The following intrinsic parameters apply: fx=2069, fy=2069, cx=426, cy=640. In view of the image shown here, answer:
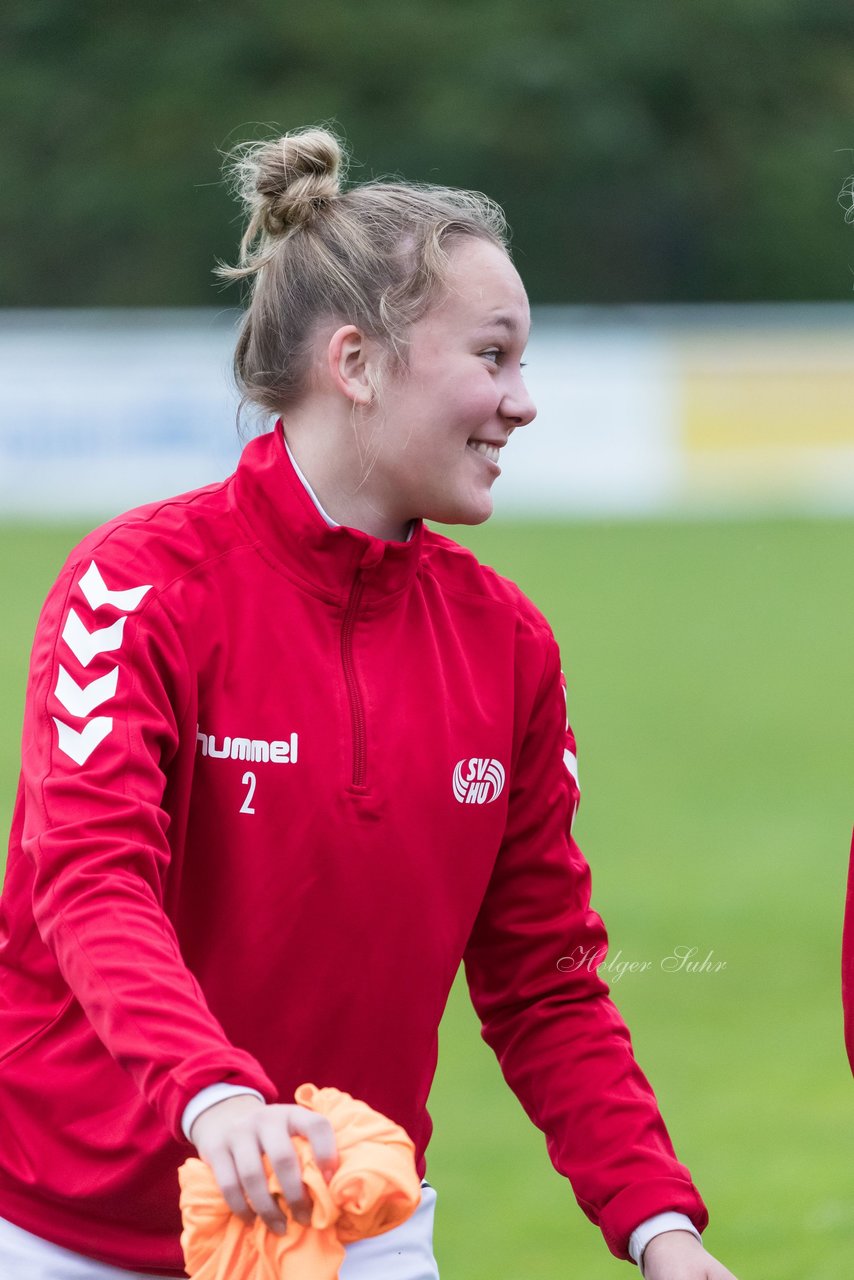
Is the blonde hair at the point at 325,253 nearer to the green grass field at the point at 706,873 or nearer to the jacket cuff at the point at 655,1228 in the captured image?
the jacket cuff at the point at 655,1228

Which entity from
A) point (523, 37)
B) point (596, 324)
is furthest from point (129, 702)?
point (523, 37)

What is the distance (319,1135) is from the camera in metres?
1.92

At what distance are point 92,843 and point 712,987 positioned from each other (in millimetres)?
4983

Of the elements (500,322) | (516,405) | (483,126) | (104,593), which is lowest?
(104,593)

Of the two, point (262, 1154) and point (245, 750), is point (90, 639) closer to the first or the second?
point (245, 750)

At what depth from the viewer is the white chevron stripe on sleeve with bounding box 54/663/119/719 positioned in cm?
233

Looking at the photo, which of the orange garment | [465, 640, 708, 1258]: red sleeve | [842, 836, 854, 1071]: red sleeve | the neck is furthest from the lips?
the orange garment

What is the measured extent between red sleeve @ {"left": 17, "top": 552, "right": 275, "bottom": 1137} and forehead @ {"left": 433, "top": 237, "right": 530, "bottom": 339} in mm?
529

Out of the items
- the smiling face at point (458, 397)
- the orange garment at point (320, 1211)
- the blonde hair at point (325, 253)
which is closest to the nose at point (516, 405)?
the smiling face at point (458, 397)

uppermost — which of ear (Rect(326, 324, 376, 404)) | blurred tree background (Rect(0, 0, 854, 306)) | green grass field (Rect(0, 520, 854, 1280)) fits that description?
blurred tree background (Rect(0, 0, 854, 306))

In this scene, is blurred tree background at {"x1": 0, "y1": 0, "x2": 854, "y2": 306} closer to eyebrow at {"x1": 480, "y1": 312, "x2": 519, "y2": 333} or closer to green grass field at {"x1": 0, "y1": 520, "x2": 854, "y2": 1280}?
green grass field at {"x1": 0, "y1": 520, "x2": 854, "y2": 1280}

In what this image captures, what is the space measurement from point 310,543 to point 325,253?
15.9 inches

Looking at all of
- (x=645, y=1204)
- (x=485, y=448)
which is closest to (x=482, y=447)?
(x=485, y=448)

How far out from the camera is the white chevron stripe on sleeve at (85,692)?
91.9 inches
